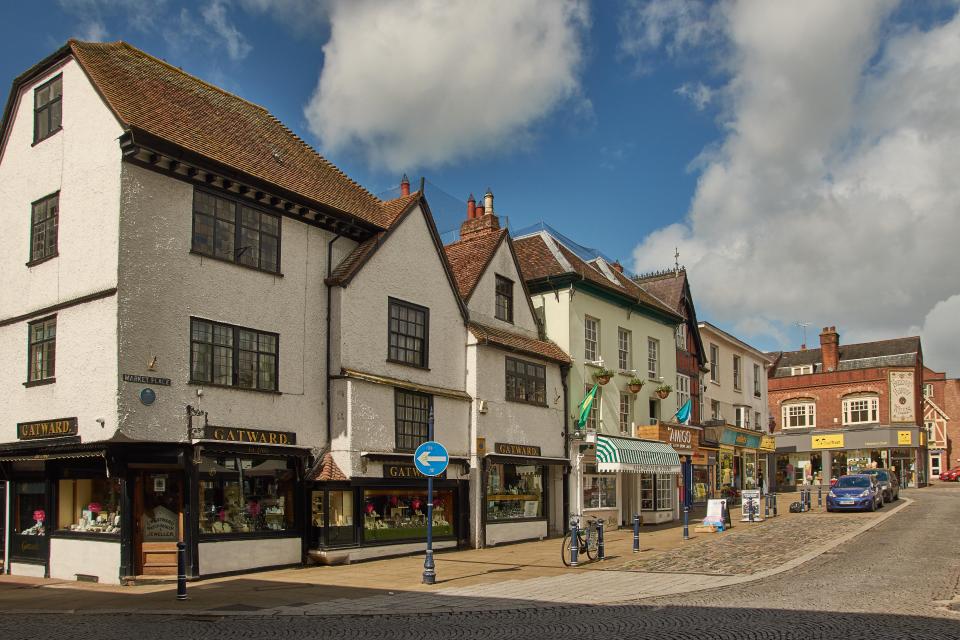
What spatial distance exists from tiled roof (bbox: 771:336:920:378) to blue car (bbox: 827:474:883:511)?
36.6m

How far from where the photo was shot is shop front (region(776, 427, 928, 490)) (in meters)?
63.1

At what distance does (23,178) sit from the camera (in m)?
20.9

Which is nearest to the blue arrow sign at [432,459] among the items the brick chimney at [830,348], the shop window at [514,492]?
the shop window at [514,492]

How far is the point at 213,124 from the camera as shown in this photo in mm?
21250

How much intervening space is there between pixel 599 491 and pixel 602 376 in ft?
13.9

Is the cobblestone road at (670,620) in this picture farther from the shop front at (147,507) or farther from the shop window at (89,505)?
the shop window at (89,505)

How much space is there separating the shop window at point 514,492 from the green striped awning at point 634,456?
257cm

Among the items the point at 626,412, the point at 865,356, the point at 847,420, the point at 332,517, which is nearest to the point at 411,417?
the point at 332,517

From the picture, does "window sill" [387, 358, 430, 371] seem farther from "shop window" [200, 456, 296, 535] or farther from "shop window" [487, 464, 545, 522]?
"shop window" [200, 456, 296, 535]

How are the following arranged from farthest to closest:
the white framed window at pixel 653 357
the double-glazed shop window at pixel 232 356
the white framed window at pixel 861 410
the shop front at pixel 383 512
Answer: the white framed window at pixel 861 410 → the white framed window at pixel 653 357 → the shop front at pixel 383 512 → the double-glazed shop window at pixel 232 356

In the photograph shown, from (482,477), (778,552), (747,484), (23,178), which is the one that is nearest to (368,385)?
(482,477)

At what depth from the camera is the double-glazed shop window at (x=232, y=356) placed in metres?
18.6

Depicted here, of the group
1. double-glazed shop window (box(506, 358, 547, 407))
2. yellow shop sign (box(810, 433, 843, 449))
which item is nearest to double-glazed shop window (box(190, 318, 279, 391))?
double-glazed shop window (box(506, 358, 547, 407))

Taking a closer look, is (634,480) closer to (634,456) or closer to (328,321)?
(634,456)
